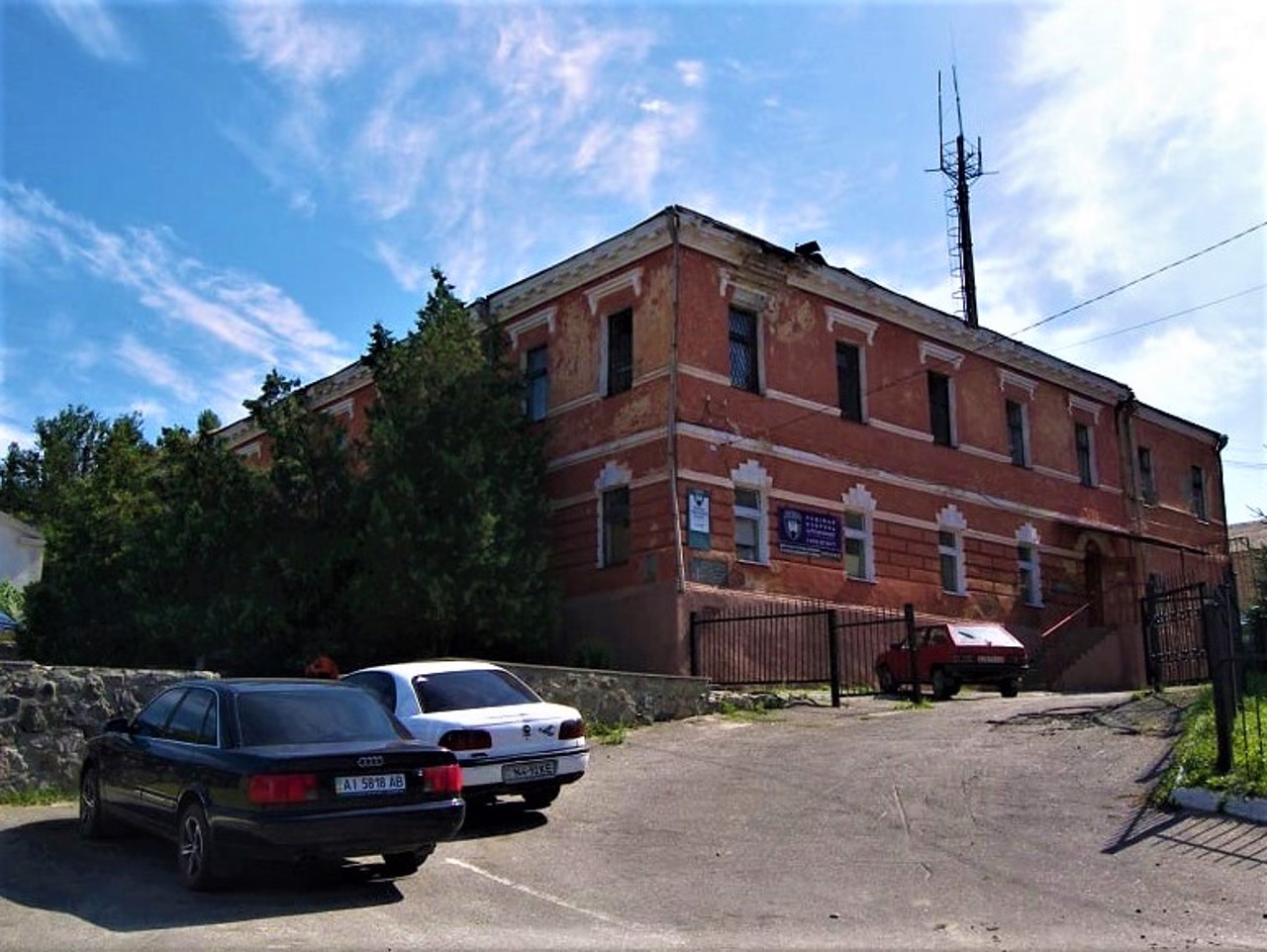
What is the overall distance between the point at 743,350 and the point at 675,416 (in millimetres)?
3057

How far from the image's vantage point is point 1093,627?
102 feet

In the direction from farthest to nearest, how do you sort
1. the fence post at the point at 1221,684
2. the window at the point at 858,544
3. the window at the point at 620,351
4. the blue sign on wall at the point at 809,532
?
the window at the point at 858,544, the window at the point at 620,351, the blue sign on wall at the point at 809,532, the fence post at the point at 1221,684

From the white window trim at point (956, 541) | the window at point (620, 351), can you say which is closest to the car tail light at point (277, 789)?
the window at point (620, 351)

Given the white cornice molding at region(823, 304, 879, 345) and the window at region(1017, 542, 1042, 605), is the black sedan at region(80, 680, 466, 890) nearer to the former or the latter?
the white cornice molding at region(823, 304, 879, 345)

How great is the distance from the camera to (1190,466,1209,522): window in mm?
39062

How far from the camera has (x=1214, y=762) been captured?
10664 mm

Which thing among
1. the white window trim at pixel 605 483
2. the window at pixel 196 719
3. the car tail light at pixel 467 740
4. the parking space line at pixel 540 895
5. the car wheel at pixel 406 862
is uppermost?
the white window trim at pixel 605 483

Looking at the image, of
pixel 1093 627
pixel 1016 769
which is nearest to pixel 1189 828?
pixel 1016 769

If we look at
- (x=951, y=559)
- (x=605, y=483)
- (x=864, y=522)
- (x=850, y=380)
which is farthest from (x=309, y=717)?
(x=951, y=559)

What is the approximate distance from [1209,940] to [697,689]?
40.6ft

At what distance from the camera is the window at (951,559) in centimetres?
2809

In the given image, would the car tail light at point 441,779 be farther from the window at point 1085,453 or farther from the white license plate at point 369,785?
the window at point 1085,453

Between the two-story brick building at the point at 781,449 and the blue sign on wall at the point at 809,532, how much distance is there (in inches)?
1.8

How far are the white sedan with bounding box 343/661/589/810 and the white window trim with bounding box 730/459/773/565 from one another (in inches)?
474
